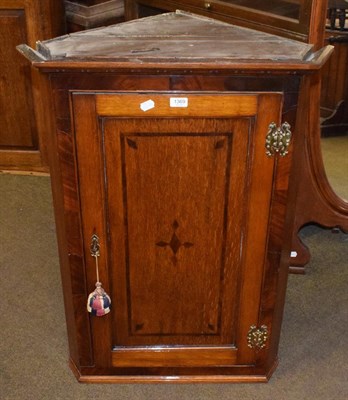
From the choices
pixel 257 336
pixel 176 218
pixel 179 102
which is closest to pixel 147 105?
pixel 179 102

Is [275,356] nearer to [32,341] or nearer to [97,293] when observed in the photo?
[97,293]

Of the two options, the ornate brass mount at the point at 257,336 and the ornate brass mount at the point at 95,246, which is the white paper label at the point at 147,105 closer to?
the ornate brass mount at the point at 95,246

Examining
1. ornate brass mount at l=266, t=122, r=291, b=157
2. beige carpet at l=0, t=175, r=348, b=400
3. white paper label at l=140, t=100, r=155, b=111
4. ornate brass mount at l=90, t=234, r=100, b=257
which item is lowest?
beige carpet at l=0, t=175, r=348, b=400

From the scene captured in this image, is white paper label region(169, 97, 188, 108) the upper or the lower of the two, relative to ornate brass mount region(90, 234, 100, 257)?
upper

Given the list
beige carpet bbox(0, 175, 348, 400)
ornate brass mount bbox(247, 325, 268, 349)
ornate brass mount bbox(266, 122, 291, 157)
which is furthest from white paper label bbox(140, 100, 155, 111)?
Answer: beige carpet bbox(0, 175, 348, 400)

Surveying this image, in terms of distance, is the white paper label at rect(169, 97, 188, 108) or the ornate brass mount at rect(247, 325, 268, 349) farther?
the ornate brass mount at rect(247, 325, 268, 349)

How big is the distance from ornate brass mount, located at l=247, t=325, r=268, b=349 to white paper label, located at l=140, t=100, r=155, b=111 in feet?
2.54

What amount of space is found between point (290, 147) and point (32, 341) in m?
1.18

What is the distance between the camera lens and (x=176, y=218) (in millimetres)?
1807

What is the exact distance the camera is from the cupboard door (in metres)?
1.65

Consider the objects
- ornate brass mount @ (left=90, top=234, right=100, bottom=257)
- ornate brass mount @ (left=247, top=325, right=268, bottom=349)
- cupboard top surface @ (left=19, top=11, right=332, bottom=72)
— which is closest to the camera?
cupboard top surface @ (left=19, top=11, right=332, bottom=72)

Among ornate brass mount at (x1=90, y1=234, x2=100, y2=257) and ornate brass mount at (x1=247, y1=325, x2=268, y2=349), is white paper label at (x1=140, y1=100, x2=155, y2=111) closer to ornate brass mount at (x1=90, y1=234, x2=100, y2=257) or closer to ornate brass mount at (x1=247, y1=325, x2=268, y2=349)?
ornate brass mount at (x1=90, y1=234, x2=100, y2=257)

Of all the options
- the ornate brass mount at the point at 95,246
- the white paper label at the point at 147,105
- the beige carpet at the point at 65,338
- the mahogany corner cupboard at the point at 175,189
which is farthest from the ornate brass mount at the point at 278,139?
the beige carpet at the point at 65,338

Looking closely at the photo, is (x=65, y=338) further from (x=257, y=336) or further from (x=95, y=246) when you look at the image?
(x=257, y=336)
